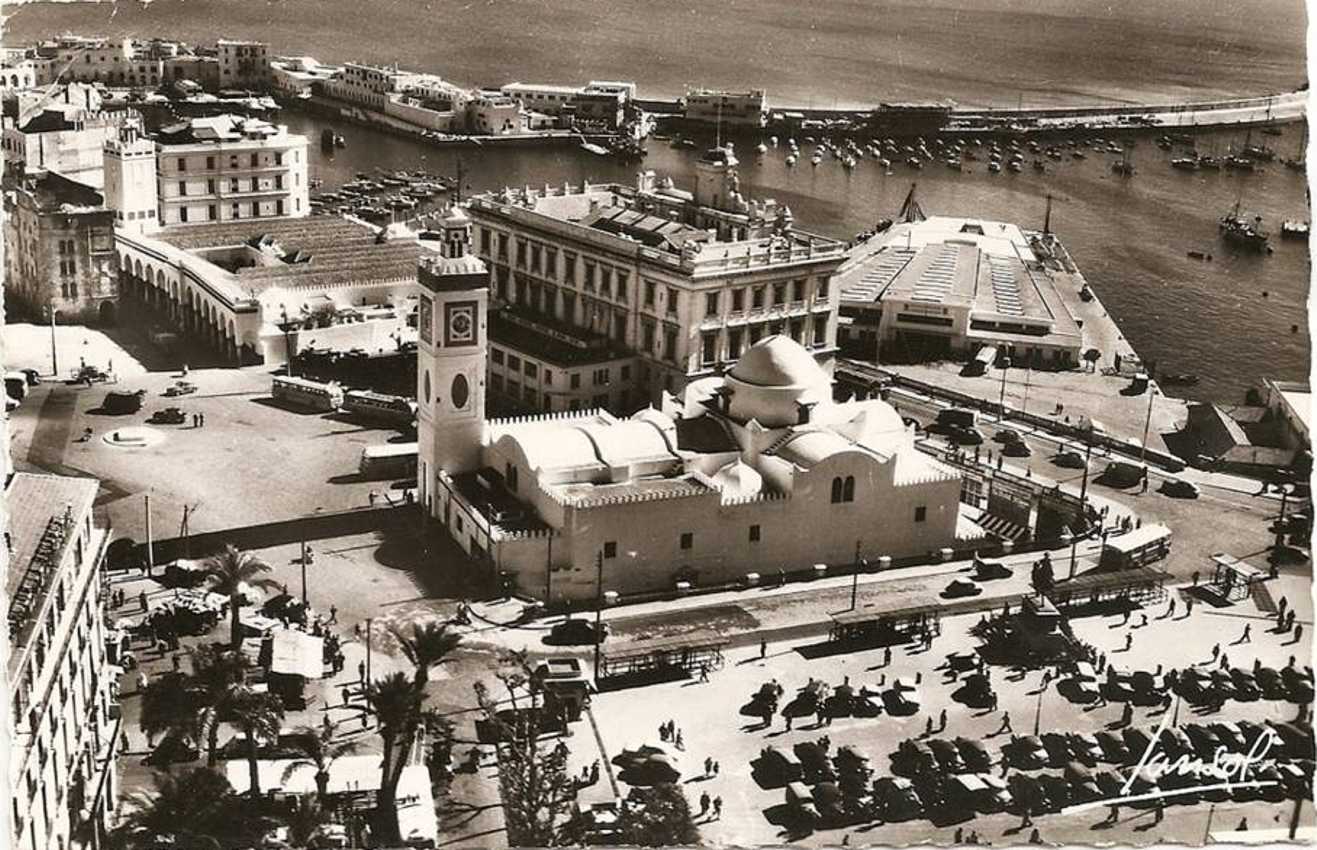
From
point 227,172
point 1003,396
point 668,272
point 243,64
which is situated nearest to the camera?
point 668,272

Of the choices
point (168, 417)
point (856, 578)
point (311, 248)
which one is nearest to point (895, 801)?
point (856, 578)

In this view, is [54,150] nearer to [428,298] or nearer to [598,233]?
[598,233]

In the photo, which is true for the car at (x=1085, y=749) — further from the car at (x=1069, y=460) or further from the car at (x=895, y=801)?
the car at (x=1069, y=460)

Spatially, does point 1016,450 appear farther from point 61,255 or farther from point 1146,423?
point 61,255

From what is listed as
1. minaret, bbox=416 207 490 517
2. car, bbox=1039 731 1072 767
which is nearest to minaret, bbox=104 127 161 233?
minaret, bbox=416 207 490 517

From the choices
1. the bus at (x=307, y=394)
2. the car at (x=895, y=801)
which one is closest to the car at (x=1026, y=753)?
→ the car at (x=895, y=801)

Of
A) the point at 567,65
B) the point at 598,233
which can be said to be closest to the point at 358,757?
the point at 598,233

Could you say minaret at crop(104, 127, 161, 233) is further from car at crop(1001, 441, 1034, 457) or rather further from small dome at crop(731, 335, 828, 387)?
car at crop(1001, 441, 1034, 457)
